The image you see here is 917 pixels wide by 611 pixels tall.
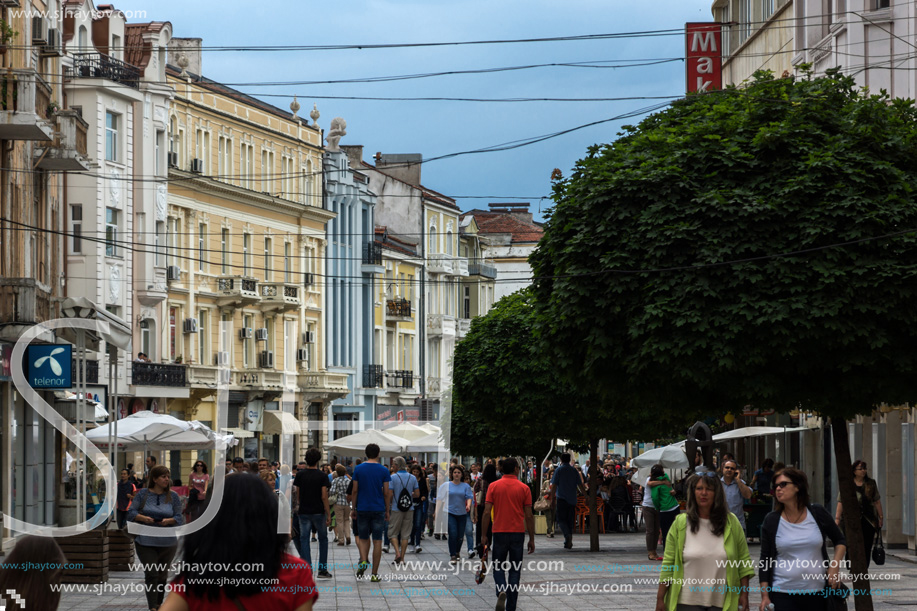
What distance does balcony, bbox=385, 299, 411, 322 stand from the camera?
75.5m

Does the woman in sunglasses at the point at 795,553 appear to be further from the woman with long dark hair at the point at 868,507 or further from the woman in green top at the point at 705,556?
the woman with long dark hair at the point at 868,507

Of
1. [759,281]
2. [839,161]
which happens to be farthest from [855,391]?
[839,161]

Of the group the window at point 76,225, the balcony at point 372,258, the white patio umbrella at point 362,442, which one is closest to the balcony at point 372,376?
the balcony at point 372,258

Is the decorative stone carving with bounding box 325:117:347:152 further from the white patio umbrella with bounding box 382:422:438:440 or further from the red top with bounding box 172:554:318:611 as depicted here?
the red top with bounding box 172:554:318:611

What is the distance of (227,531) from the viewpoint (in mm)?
5191

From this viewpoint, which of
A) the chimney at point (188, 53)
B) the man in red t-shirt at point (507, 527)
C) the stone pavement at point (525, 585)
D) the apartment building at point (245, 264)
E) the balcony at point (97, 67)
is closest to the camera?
the man in red t-shirt at point (507, 527)

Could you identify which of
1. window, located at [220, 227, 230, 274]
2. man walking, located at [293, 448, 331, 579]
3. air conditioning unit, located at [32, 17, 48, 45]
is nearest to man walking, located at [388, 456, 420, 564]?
man walking, located at [293, 448, 331, 579]

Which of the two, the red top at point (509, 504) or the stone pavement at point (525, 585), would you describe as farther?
the stone pavement at point (525, 585)

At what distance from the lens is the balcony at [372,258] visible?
236 ft

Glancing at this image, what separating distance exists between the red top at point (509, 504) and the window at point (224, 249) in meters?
41.7

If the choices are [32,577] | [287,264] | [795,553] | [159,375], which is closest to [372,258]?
[287,264]

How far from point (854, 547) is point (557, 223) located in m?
5.50

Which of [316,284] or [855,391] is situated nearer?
[855,391]

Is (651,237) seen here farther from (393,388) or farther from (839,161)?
(393,388)
